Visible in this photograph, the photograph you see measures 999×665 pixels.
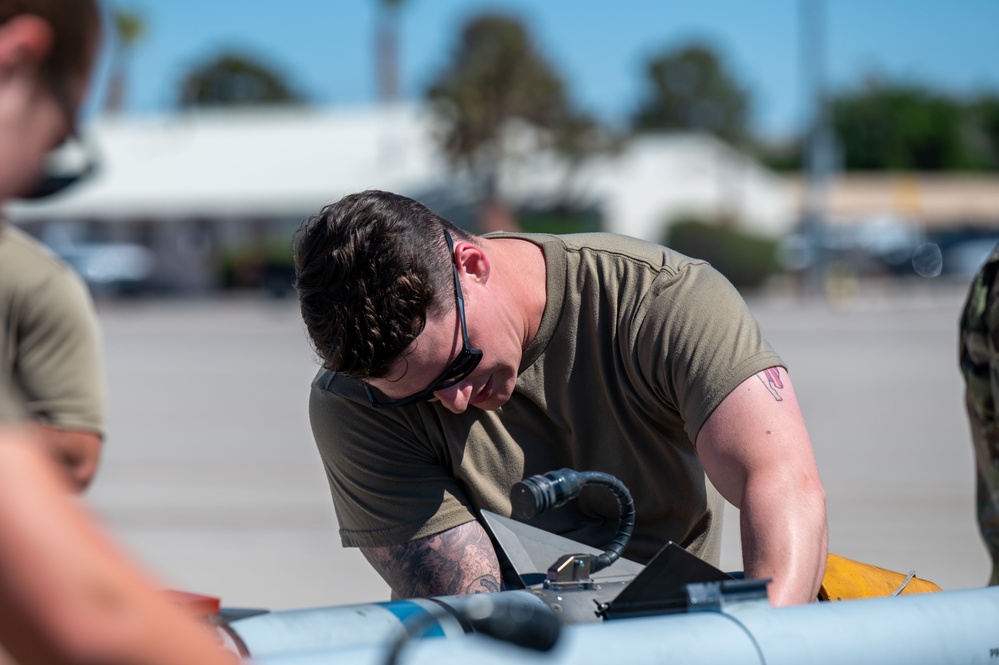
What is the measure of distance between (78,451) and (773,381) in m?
1.86

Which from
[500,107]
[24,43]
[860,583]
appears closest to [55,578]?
[24,43]

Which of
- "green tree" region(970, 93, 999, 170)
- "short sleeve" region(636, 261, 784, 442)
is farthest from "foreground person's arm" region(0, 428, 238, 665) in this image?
"green tree" region(970, 93, 999, 170)

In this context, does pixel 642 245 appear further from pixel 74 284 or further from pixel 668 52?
pixel 668 52

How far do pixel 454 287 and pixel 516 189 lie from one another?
3381 cm

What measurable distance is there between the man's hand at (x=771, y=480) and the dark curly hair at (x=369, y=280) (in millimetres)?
565

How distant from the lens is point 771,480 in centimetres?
210

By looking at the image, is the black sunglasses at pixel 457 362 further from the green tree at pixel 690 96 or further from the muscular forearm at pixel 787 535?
the green tree at pixel 690 96

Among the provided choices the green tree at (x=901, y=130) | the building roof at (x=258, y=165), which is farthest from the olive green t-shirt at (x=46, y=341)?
the green tree at (x=901, y=130)

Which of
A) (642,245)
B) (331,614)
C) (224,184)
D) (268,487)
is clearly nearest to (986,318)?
(642,245)

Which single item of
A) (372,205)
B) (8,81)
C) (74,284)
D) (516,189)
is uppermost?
(8,81)

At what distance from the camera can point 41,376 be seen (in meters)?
3.14

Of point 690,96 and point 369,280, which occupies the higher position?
point 369,280

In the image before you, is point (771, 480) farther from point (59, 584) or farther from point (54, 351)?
point (54, 351)

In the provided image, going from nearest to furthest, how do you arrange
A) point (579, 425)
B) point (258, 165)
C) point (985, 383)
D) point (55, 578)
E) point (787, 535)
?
point (55, 578)
point (787, 535)
point (579, 425)
point (985, 383)
point (258, 165)
